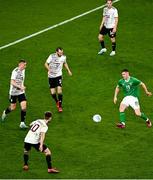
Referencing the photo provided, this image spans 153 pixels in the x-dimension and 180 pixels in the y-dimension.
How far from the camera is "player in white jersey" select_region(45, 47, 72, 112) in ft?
90.4

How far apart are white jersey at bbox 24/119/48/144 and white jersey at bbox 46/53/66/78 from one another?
220 inches

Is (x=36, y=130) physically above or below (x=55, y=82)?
below

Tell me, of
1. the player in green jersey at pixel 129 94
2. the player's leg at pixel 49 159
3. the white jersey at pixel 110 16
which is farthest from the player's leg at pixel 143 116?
the white jersey at pixel 110 16

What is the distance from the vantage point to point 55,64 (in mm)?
27547

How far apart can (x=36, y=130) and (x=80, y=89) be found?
310 inches

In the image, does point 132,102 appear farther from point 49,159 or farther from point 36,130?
point 36,130

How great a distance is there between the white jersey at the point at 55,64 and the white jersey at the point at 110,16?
17.6 ft

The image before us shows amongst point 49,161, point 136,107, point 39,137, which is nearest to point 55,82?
point 136,107

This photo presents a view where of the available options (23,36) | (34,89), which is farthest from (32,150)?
(23,36)

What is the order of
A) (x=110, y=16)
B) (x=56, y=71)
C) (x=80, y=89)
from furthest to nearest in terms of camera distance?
1. (x=110, y=16)
2. (x=80, y=89)
3. (x=56, y=71)

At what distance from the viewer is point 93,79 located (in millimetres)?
30781

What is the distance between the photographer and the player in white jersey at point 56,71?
27.5 m

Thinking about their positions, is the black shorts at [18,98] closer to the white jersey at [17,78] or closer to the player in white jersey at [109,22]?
the white jersey at [17,78]

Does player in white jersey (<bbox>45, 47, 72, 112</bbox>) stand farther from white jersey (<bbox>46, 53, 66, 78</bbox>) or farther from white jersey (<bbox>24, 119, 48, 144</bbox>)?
white jersey (<bbox>24, 119, 48, 144</bbox>)
